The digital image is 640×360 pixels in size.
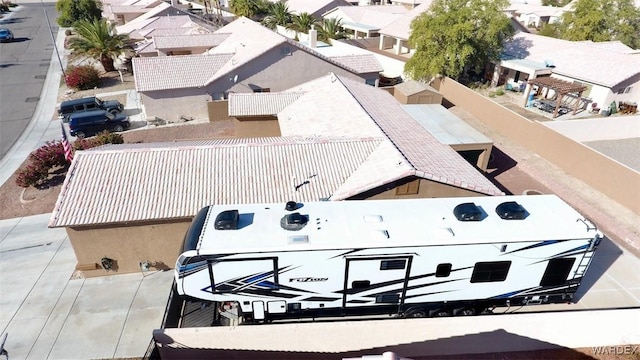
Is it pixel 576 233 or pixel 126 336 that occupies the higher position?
pixel 576 233

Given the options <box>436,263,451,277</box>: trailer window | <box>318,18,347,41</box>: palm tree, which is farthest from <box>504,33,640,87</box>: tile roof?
<box>436,263,451,277</box>: trailer window

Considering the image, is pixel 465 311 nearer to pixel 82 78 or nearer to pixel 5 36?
pixel 82 78

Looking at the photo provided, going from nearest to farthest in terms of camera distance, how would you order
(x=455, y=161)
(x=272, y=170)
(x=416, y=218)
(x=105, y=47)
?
(x=416, y=218) < (x=272, y=170) < (x=455, y=161) < (x=105, y=47)

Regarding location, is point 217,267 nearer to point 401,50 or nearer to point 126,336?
point 126,336

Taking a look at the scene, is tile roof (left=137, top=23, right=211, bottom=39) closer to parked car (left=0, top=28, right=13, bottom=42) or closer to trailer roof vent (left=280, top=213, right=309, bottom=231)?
parked car (left=0, top=28, right=13, bottom=42)

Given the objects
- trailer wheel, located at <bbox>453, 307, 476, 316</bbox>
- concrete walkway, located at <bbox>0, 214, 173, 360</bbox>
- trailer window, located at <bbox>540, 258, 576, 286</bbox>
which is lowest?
concrete walkway, located at <bbox>0, 214, 173, 360</bbox>

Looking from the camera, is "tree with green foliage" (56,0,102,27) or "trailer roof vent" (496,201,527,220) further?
"tree with green foliage" (56,0,102,27)

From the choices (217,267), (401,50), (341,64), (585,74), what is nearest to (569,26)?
(585,74)

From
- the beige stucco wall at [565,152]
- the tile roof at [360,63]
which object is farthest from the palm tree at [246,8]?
the beige stucco wall at [565,152]
